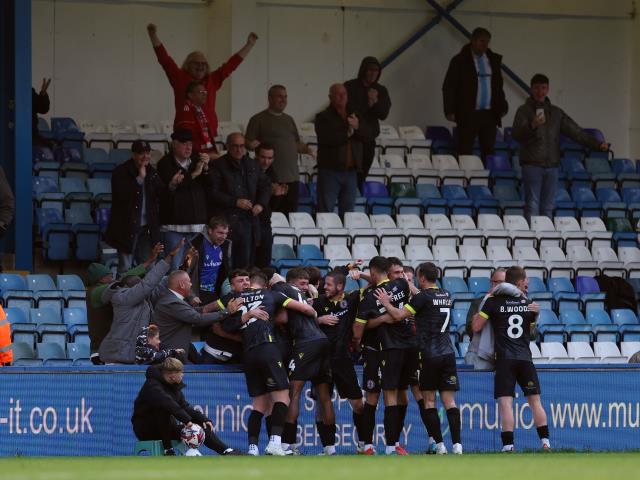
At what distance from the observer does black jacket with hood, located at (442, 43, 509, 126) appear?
901 inches

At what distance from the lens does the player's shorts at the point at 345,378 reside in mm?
13672

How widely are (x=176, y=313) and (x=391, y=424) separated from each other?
2.18 metres

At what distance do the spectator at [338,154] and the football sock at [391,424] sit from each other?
6.62 m

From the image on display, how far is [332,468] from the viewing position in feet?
30.1

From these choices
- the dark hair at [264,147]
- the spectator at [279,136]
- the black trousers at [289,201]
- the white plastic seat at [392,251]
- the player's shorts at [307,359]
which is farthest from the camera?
the white plastic seat at [392,251]

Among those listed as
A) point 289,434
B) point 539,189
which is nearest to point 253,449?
point 289,434

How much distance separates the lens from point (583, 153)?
A: 24.9 meters

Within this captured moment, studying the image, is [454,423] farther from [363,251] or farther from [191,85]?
[191,85]

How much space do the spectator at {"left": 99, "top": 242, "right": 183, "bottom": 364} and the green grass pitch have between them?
355cm

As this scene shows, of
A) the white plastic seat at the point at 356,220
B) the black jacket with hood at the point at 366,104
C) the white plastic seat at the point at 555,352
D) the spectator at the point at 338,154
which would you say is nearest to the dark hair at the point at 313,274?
the white plastic seat at the point at 555,352

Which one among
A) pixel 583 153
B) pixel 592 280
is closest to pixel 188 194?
pixel 592 280

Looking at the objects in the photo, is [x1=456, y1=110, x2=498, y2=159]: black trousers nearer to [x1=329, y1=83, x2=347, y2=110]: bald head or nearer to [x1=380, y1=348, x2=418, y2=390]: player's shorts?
[x1=329, y1=83, x2=347, y2=110]: bald head

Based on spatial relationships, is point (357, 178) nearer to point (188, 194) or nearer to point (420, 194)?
point (420, 194)

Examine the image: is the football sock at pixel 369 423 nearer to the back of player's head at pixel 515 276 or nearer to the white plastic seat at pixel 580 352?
the back of player's head at pixel 515 276
